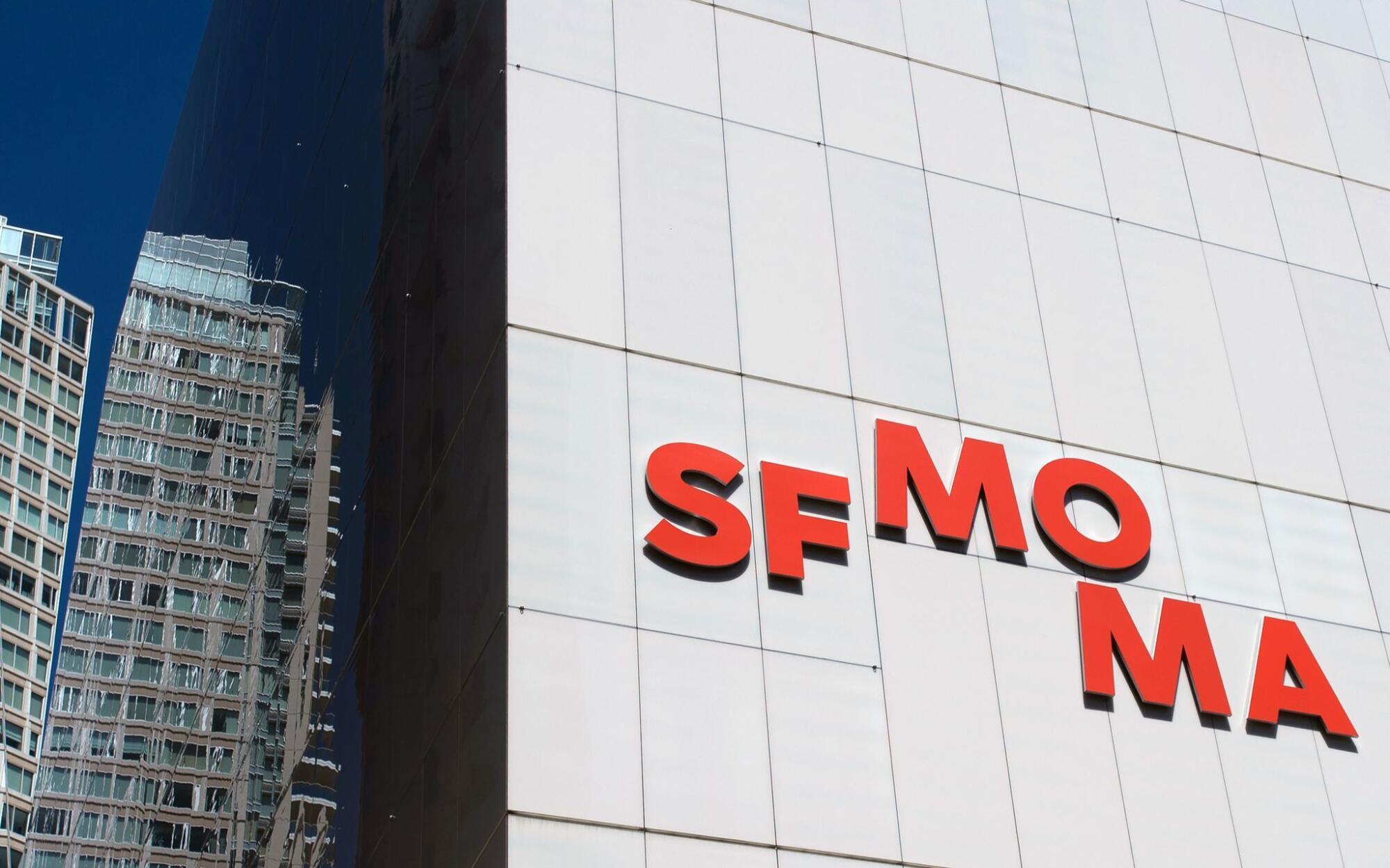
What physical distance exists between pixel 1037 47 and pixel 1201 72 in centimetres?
268

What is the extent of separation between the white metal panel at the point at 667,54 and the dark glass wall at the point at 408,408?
59.1 inches

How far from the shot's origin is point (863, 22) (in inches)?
886


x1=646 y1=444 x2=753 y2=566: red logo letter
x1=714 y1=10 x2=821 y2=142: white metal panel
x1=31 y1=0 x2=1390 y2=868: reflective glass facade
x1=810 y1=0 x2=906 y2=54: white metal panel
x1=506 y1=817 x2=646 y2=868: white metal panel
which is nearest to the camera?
x1=506 y1=817 x2=646 y2=868: white metal panel

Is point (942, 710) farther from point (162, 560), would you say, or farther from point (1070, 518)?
point (162, 560)

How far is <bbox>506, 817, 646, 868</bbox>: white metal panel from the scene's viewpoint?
14602mm

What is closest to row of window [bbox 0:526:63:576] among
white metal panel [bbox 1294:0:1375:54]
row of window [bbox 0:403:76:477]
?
row of window [bbox 0:403:76:477]

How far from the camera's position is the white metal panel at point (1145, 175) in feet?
74.5

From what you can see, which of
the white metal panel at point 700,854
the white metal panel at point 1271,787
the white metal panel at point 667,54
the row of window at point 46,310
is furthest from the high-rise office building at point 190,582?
the row of window at point 46,310

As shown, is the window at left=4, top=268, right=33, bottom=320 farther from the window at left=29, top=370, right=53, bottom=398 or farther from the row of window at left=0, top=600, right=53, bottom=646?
the row of window at left=0, top=600, right=53, bottom=646

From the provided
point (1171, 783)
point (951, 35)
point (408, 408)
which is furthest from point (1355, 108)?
point (408, 408)

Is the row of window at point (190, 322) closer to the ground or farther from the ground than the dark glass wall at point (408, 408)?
farther from the ground

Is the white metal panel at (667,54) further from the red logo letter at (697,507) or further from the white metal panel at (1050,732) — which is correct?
the white metal panel at (1050,732)

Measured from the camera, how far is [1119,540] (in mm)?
19250

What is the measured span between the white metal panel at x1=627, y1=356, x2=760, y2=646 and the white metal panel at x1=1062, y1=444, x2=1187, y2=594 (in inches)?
156
